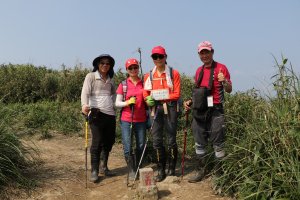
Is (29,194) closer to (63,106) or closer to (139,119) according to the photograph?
(139,119)

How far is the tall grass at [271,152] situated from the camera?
4.10 meters

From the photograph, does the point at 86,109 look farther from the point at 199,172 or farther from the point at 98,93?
the point at 199,172

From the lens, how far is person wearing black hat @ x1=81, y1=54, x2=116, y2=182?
5.89 metres

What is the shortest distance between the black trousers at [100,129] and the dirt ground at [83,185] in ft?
1.82

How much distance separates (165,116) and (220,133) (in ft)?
2.98

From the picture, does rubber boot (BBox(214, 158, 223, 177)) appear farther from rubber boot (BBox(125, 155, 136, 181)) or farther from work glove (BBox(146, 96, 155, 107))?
rubber boot (BBox(125, 155, 136, 181))

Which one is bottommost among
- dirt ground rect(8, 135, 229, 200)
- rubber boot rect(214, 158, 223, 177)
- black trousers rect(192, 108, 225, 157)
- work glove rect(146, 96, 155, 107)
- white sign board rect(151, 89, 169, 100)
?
dirt ground rect(8, 135, 229, 200)

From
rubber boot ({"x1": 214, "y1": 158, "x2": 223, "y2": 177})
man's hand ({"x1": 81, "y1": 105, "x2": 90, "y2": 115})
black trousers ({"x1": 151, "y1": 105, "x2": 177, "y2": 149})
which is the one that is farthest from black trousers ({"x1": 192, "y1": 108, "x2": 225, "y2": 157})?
man's hand ({"x1": 81, "y1": 105, "x2": 90, "y2": 115})

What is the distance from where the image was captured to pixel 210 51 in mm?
5266

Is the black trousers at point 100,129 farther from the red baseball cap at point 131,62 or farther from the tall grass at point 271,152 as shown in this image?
the tall grass at point 271,152

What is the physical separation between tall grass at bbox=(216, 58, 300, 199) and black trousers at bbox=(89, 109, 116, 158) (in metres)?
2.01

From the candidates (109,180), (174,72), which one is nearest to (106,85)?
(174,72)

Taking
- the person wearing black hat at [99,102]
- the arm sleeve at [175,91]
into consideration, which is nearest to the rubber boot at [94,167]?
the person wearing black hat at [99,102]

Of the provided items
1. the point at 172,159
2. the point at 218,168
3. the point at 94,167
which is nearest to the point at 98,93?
the point at 94,167
